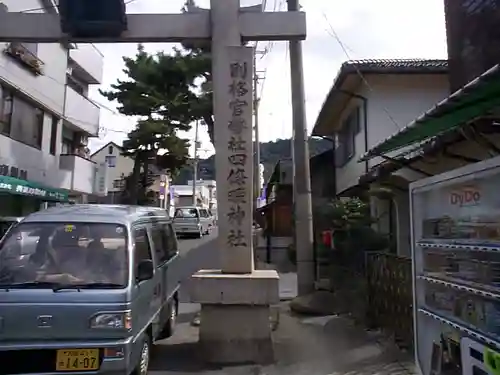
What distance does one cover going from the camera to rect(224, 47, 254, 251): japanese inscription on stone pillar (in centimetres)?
782

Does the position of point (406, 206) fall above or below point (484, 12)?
below

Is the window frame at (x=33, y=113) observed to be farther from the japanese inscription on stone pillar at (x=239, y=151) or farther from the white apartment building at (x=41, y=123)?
the japanese inscription on stone pillar at (x=239, y=151)

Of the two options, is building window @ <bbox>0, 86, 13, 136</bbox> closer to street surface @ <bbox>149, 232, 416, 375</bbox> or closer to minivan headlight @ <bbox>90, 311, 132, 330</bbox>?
street surface @ <bbox>149, 232, 416, 375</bbox>

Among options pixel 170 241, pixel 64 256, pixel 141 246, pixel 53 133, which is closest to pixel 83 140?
pixel 53 133

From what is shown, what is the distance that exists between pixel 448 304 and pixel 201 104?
724 inches

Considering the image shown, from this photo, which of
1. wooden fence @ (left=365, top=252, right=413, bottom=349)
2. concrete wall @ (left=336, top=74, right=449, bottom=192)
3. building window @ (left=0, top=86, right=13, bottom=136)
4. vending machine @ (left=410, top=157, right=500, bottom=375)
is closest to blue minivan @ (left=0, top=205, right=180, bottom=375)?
vending machine @ (left=410, top=157, right=500, bottom=375)

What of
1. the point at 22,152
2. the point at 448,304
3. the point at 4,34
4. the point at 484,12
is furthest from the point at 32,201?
the point at 448,304

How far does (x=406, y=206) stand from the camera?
10.9m

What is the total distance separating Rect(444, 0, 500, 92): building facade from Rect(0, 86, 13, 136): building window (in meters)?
13.5

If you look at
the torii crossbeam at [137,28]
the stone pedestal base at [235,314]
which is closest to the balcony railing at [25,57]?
the torii crossbeam at [137,28]

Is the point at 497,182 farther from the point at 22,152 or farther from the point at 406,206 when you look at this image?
the point at 22,152

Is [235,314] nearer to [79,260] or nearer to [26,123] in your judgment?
[79,260]

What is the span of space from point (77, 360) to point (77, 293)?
2.08 feet

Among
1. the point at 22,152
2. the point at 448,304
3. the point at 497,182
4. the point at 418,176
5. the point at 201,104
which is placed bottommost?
the point at 448,304
